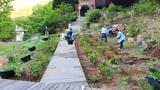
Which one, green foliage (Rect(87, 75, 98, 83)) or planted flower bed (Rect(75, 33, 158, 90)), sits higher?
green foliage (Rect(87, 75, 98, 83))

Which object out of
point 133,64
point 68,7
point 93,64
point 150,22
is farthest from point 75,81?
point 68,7

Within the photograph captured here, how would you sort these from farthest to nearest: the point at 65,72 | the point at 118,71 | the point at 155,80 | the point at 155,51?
the point at 155,51 → the point at 118,71 → the point at 65,72 → the point at 155,80

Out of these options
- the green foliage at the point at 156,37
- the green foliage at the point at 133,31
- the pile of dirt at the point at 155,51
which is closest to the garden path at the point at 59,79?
the pile of dirt at the point at 155,51

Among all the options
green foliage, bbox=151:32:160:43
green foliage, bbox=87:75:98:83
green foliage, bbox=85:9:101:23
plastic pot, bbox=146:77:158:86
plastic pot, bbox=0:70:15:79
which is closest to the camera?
plastic pot, bbox=146:77:158:86

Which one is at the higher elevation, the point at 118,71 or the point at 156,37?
the point at 118,71

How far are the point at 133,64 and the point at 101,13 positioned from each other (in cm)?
2838

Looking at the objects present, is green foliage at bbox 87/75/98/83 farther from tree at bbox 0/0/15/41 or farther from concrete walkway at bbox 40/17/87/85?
tree at bbox 0/0/15/41

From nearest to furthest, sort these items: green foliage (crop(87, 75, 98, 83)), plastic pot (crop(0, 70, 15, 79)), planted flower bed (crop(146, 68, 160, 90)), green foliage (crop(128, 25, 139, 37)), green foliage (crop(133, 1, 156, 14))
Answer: planted flower bed (crop(146, 68, 160, 90)) → green foliage (crop(87, 75, 98, 83)) → plastic pot (crop(0, 70, 15, 79)) → green foliage (crop(128, 25, 139, 37)) → green foliage (crop(133, 1, 156, 14))

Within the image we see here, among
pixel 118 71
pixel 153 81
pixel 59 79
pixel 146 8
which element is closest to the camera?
pixel 153 81

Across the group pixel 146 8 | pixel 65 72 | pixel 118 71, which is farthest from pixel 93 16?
pixel 65 72

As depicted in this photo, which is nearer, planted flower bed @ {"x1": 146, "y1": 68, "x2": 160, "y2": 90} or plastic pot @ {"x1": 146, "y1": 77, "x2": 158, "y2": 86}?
planted flower bed @ {"x1": 146, "y1": 68, "x2": 160, "y2": 90}

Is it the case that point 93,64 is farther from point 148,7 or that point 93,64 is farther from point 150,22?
point 148,7

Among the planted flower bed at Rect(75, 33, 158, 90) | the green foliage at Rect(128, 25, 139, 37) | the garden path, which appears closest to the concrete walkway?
the garden path

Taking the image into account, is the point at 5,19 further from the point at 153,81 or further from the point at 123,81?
the point at 153,81
